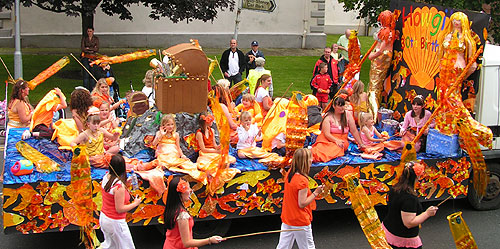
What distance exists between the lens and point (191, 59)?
7.77 meters

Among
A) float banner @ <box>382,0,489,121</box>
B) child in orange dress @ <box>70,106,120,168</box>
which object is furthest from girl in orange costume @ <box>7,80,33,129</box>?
float banner @ <box>382,0,489,121</box>

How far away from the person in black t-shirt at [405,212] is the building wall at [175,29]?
1865 centimetres

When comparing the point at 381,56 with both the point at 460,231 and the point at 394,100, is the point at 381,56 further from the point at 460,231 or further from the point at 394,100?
the point at 460,231

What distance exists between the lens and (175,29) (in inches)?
938

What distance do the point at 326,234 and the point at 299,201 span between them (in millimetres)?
2003

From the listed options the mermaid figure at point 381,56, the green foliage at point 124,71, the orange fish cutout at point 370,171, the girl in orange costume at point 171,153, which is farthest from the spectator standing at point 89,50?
the orange fish cutout at point 370,171

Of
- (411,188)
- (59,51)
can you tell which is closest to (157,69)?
(411,188)

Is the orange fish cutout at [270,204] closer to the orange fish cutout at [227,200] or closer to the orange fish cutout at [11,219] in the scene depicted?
the orange fish cutout at [227,200]

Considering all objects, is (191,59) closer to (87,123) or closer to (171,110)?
(171,110)

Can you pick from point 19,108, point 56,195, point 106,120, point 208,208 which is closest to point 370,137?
point 208,208

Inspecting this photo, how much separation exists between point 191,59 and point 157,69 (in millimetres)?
486

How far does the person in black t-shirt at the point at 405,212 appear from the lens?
5.68 m

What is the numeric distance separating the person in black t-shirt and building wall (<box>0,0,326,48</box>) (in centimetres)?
1865

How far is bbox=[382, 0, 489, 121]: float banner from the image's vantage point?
827cm
